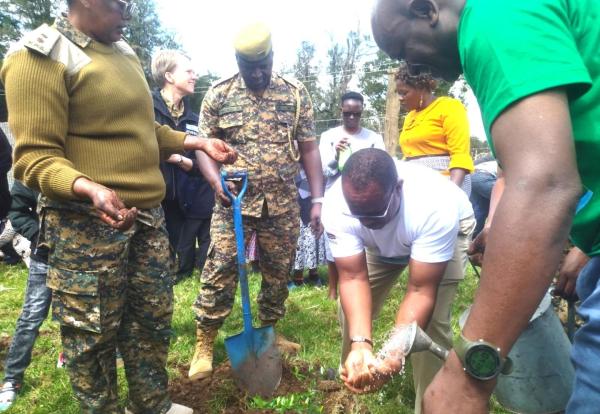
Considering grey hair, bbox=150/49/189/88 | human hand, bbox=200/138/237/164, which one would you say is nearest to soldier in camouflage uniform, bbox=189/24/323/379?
human hand, bbox=200/138/237/164

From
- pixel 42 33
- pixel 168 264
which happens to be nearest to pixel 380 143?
pixel 168 264

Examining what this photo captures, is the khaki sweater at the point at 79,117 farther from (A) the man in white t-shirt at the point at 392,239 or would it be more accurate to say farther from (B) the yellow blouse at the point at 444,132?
(B) the yellow blouse at the point at 444,132

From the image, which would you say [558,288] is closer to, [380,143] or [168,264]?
[168,264]

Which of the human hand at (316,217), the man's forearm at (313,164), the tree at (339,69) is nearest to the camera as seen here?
the man's forearm at (313,164)

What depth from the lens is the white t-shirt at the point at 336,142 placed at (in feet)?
16.5

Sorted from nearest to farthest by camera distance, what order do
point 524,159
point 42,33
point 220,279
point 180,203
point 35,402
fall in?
1. point 524,159
2. point 42,33
3. point 35,402
4. point 220,279
5. point 180,203

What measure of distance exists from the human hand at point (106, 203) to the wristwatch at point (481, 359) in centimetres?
133

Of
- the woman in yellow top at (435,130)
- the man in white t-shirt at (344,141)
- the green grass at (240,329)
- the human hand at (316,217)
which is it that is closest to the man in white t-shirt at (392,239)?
the green grass at (240,329)

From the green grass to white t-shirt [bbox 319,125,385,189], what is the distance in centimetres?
124

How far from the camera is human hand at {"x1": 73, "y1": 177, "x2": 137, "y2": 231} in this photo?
1838mm

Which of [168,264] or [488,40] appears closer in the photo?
[488,40]

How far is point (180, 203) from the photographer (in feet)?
16.7

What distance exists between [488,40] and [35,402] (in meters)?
3.11

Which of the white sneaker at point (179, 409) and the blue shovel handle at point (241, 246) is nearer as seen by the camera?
the white sneaker at point (179, 409)
